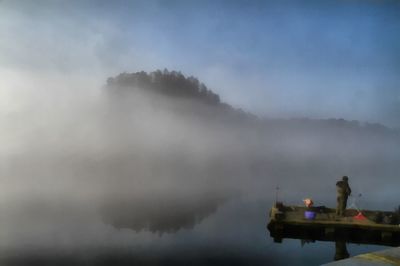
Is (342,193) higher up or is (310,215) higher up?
(342,193)

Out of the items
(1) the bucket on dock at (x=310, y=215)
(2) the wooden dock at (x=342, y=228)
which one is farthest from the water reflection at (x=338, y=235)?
(1) the bucket on dock at (x=310, y=215)

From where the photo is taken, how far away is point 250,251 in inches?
479

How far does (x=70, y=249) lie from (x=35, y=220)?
287 inches

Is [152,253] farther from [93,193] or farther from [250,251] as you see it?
[93,193]

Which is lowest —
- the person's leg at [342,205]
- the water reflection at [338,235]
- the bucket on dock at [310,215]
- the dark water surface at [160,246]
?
the dark water surface at [160,246]

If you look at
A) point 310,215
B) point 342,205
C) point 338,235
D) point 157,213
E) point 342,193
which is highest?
point 342,193

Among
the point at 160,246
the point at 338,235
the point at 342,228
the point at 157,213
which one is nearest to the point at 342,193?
the point at 342,228

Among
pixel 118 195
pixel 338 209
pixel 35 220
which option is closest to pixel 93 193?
pixel 118 195

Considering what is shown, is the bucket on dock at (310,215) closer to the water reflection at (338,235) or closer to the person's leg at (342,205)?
the water reflection at (338,235)

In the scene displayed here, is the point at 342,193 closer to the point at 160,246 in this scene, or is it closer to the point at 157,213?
the point at 160,246

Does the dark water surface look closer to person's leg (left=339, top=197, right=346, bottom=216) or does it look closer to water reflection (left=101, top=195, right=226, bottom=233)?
water reflection (left=101, top=195, right=226, bottom=233)

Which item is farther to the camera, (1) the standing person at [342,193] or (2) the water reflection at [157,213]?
(2) the water reflection at [157,213]

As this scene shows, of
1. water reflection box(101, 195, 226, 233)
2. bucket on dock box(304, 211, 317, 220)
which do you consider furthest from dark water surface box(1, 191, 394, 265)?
bucket on dock box(304, 211, 317, 220)

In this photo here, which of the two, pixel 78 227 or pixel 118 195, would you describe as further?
pixel 118 195
